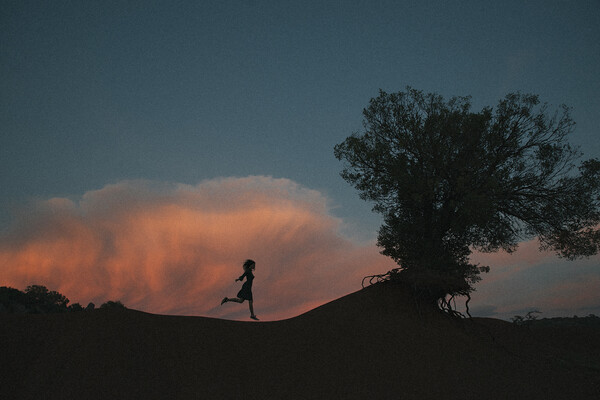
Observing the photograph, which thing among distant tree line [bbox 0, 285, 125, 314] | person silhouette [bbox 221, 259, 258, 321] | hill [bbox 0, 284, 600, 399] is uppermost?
distant tree line [bbox 0, 285, 125, 314]

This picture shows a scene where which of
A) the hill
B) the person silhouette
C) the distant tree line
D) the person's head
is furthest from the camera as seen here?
the distant tree line

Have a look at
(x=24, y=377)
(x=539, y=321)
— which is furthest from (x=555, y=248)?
(x=24, y=377)

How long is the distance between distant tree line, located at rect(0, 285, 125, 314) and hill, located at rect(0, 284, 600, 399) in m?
14.6

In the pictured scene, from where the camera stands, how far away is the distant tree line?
84.3 ft

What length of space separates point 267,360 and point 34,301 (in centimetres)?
2343

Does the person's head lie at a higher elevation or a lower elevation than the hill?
higher

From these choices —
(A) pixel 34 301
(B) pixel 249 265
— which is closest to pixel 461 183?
(B) pixel 249 265

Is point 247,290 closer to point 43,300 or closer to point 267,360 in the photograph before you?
point 267,360

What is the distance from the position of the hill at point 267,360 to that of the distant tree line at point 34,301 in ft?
47.9

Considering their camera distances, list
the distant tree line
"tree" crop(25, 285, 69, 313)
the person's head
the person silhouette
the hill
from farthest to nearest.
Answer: "tree" crop(25, 285, 69, 313)
the distant tree line
the person's head
the person silhouette
the hill

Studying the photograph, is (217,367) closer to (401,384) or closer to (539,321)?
(401,384)

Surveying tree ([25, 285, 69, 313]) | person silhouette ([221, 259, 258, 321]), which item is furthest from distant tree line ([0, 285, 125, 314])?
person silhouette ([221, 259, 258, 321])

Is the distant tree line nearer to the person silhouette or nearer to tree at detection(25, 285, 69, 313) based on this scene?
tree at detection(25, 285, 69, 313)

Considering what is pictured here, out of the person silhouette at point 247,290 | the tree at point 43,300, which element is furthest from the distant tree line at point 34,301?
the person silhouette at point 247,290
